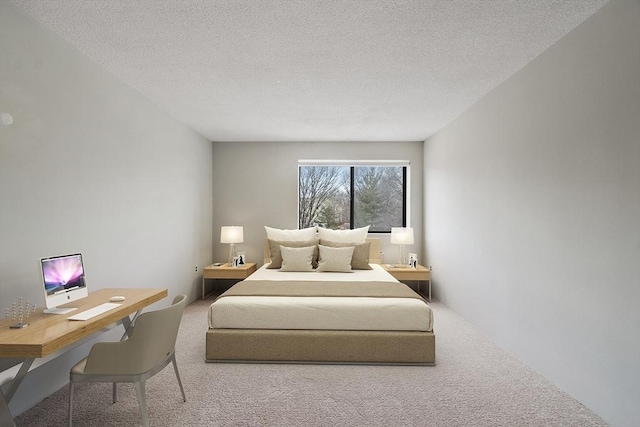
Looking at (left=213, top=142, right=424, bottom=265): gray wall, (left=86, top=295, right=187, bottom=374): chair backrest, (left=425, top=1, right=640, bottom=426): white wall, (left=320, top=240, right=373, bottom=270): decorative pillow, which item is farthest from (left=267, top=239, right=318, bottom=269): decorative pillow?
(left=86, top=295, right=187, bottom=374): chair backrest

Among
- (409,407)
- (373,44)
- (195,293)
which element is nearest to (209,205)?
(195,293)

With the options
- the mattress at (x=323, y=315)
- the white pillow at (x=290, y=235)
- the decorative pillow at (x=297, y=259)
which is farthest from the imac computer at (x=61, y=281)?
the white pillow at (x=290, y=235)

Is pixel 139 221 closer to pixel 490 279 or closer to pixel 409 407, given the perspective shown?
pixel 409 407

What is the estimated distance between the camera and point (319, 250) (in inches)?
195

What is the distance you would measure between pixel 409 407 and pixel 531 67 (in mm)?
2796

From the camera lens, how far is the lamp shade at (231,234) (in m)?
5.44

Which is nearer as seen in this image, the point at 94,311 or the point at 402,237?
the point at 94,311

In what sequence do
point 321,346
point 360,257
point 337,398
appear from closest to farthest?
point 337,398, point 321,346, point 360,257

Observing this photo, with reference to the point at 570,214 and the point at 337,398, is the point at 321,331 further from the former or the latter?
the point at 570,214

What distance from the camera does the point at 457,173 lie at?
4.54m

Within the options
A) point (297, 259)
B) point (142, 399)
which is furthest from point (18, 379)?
point (297, 259)

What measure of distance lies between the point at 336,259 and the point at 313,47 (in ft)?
8.74

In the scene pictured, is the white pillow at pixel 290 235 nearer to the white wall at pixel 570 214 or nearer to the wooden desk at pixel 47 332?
the white wall at pixel 570 214

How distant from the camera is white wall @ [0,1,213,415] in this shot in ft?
7.37
